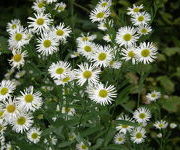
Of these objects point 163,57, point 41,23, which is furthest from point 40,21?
point 163,57

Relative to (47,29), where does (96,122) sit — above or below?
below

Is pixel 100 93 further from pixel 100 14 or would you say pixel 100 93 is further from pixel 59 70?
pixel 100 14

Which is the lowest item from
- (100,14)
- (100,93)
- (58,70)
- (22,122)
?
Result: (22,122)

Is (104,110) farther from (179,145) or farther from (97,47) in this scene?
(179,145)

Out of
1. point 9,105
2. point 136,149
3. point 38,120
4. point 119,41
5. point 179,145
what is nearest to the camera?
point 9,105

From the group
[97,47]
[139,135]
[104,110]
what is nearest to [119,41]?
[97,47]
